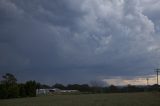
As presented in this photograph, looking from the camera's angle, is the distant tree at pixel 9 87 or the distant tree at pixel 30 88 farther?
the distant tree at pixel 30 88

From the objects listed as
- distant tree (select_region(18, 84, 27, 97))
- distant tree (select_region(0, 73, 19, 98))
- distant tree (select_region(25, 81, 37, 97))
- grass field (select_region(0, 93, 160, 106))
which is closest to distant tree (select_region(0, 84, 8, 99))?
distant tree (select_region(0, 73, 19, 98))

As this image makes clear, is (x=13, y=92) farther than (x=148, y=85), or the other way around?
(x=148, y=85)

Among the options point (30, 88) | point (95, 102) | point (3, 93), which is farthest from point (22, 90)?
point (95, 102)

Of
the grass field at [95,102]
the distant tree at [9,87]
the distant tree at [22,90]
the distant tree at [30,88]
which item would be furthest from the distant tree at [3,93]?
the grass field at [95,102]

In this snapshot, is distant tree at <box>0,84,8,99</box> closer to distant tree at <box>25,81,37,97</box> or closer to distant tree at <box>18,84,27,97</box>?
distant tree at <box>18,84,27,97</box>

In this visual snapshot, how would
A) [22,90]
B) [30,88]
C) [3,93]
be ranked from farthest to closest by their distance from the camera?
[30,88]
[22,90]
[3,93]

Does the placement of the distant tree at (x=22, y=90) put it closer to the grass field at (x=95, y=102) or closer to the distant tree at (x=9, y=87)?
the distant tree at (x=9, y=87)

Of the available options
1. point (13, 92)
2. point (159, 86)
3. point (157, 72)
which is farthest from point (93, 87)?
point (13, 92)

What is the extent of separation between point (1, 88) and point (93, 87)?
3678 inches

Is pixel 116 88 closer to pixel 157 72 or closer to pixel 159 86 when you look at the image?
pixel 159 86

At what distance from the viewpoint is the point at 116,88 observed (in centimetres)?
17938

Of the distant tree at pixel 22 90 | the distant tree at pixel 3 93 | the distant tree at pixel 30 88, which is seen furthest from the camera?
the distant tree at pixel 30 88

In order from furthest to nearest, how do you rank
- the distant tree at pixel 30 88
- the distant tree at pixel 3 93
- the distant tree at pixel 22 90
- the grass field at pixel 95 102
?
the distant tree at pixel 30 88 < the distant tree at pixel 22 90 < the distant tree at pixel 3 93 < the grass field at pixel 95 102

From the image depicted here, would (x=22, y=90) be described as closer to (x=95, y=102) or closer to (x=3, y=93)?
(x=3, y=93)
